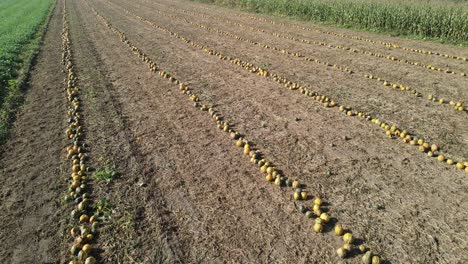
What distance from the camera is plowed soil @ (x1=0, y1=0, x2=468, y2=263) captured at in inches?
208

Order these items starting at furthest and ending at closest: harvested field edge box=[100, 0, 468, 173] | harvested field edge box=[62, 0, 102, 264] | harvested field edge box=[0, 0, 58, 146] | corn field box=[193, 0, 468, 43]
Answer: corn field box=[193, 0, 468, 43]
harvested field edge box=[0, 0, 58, 146]
harvested field edge box=[100, 0, 468, 173]
harvested field edge box=[62, 0, 102, 264]

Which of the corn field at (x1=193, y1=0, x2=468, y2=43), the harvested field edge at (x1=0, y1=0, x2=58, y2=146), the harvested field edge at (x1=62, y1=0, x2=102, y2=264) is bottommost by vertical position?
the harvested field edge at (x1=62, y1=0, x2=102, y2=264)

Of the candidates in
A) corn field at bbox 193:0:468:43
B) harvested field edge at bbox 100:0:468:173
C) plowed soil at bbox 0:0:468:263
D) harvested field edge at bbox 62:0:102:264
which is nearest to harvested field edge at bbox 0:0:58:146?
plowed soil at bbox 0:0:468:263

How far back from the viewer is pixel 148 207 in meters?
6.05

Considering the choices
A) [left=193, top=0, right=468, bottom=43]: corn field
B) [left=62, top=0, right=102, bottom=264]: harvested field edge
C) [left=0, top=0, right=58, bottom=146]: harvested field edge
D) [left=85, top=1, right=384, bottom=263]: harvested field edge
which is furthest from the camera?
[left=193, top=0, right=468, bottom=43]: corn field

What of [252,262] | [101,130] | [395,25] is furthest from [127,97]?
[395,25]

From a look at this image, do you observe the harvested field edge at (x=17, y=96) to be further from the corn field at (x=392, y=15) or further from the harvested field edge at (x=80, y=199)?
the corn field at (x=392, y=15)

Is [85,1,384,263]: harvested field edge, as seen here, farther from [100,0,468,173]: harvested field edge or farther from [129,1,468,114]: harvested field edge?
[129,1,468,114]: harvested field edge

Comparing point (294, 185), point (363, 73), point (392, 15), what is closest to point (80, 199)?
point (294, 185)

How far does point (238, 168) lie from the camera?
7176 millimetres

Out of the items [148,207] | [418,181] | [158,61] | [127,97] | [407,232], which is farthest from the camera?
[158,61]

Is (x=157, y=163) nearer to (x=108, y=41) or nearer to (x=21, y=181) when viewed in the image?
(x=21, y=181)

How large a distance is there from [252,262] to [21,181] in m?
4.87

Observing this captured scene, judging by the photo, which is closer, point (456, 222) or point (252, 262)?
point (252, 262)
